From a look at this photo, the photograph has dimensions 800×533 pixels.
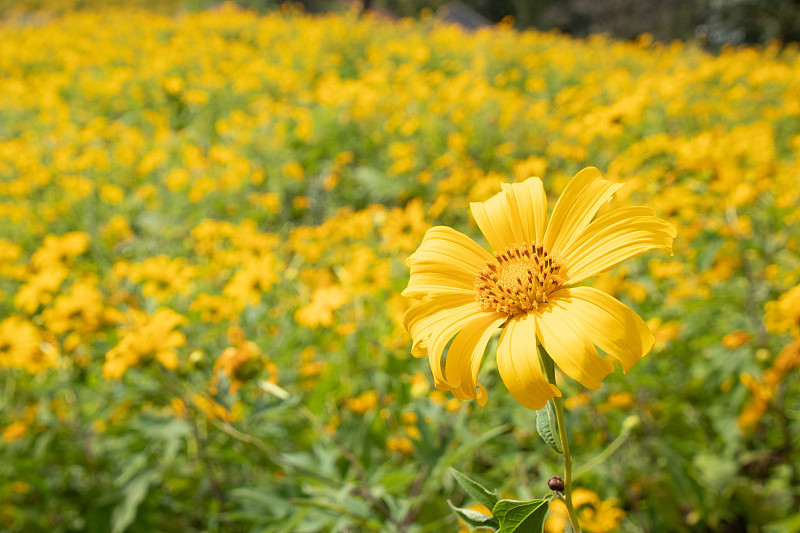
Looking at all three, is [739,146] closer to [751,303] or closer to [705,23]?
[751,303]

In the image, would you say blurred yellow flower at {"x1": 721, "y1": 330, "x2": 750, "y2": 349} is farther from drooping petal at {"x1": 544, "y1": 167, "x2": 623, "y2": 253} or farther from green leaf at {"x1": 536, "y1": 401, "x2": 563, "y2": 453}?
green leaf at {"x1": 536, "y1": 401, "x2": 563, "y2": 453}

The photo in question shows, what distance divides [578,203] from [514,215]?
106 millimetres

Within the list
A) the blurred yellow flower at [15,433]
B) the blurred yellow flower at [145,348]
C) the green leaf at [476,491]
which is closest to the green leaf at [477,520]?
the green leaf at [476,491]

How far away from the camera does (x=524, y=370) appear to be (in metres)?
0.60

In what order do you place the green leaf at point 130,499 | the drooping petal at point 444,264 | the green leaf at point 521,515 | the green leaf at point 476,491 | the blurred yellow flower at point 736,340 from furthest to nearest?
1. the blurred yellow flower at point 736,340
2. the green leaf at point 130,499
3. the drooping petal at point 444,264
4. the green leaf at point 476,491
5. the green leaf at point 521,515

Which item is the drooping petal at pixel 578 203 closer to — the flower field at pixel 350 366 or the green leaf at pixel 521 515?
the flower field at pixel 350 366

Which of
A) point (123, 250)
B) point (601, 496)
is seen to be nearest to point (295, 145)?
point (123, 250)

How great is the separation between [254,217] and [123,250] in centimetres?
99

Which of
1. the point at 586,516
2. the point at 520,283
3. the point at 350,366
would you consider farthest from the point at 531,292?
the point at 350,366

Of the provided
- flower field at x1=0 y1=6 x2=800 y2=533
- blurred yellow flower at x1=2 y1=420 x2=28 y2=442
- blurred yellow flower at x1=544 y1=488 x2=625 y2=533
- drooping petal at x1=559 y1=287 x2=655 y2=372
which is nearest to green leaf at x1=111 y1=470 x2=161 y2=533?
flower field at x1=0 y1=6 x2=800 y2=533

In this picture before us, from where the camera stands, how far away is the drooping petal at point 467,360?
2.19 feet

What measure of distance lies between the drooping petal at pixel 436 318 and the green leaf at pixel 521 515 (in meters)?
0.21

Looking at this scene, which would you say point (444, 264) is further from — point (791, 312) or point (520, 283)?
point (791, 312)

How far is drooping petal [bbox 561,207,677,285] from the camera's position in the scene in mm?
645
